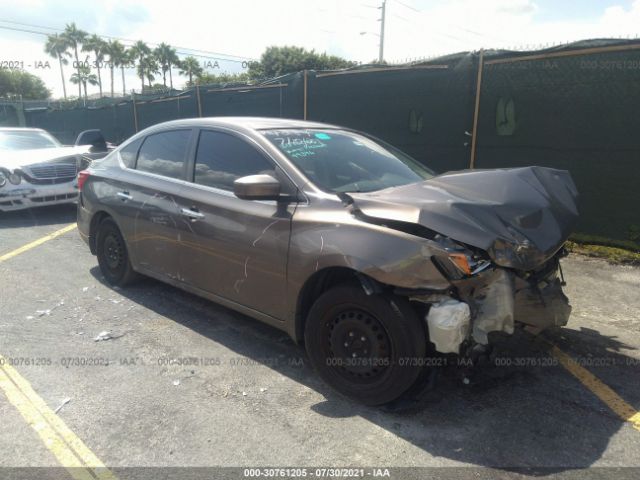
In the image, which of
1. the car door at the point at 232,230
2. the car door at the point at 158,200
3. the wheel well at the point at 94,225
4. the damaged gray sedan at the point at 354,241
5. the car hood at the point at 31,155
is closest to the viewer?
the damaged gray sedan at the point at 354,241

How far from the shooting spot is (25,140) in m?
9.48

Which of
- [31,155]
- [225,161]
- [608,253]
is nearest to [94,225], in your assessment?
[225,161]

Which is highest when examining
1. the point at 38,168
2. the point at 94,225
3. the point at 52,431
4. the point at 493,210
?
the point at 493,210

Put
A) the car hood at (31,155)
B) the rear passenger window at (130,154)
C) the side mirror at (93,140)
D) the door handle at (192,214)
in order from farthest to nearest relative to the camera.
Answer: the side mirror at (93,140) → the car hood at (31,155) → the rear passenger window at (130,154) → the door handle at (192,214)

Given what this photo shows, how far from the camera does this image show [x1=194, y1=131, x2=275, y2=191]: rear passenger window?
11.9 feet

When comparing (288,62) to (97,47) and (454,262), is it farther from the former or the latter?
(454,262)

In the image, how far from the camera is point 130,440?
2.68 metres

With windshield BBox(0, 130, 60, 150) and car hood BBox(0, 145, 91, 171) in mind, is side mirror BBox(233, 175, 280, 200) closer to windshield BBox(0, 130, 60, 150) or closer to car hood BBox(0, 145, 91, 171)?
car hood BBox(0, 145, 91, 171)

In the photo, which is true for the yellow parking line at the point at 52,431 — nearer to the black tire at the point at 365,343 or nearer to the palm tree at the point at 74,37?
the black tire at the point at 365,343

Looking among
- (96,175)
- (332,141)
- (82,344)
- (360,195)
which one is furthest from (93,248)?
(360,195)

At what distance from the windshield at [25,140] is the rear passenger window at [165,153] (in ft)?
19.0

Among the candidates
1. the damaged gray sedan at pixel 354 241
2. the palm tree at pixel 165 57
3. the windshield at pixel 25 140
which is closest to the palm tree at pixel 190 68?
the palm tree at pixel 165 57

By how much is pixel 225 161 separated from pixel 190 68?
69462 millimetres

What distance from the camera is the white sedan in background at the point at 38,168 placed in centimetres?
802
